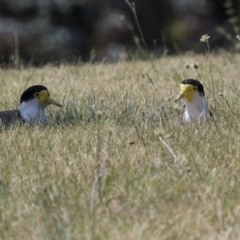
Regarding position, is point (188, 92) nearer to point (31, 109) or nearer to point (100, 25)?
point (31, 109)

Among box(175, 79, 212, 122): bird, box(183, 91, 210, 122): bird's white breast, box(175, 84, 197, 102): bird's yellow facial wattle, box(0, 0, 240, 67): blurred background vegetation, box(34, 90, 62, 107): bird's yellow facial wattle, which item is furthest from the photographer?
box(0, 0, 240, 67): blurred background vegetation

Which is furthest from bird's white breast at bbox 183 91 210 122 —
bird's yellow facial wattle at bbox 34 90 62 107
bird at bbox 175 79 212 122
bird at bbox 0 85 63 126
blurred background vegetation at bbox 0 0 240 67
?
blurred background vegetation at bbox 0 0 240 67

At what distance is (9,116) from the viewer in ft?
18.6

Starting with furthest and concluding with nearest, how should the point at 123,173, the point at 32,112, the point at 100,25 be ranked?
1. the point at 100,25
2. the point at 32,112
3. the point at 123,173

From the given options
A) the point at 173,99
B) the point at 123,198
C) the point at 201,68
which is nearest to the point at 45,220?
the point at 123,198

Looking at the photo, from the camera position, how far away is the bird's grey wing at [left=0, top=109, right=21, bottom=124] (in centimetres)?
544

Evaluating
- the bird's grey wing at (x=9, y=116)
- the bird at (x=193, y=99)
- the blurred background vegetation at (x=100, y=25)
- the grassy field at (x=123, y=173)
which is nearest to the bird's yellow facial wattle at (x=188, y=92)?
the bird at (x=193, y=99)

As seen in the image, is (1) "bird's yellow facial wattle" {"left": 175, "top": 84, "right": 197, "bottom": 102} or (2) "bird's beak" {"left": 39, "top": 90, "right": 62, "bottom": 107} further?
(2) "bird's beak" {"left": 39, "top": 90, "right": 62, "bottom": 107}

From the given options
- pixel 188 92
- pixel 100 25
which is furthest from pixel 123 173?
pixel 100 25

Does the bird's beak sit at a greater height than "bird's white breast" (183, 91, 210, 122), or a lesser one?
greater

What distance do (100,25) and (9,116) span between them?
11109 millimetres

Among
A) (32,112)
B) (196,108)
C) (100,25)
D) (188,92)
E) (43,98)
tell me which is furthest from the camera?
(100,25)

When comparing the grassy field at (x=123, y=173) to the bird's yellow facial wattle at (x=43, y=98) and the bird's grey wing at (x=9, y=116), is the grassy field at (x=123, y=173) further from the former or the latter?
the bird's grey wing at (x=9, y=116)

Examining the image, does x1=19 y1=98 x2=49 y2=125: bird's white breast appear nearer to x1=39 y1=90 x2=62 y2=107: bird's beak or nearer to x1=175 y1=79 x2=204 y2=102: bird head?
x1=39 y1=90 x2=62 y2=107: bird's beak
